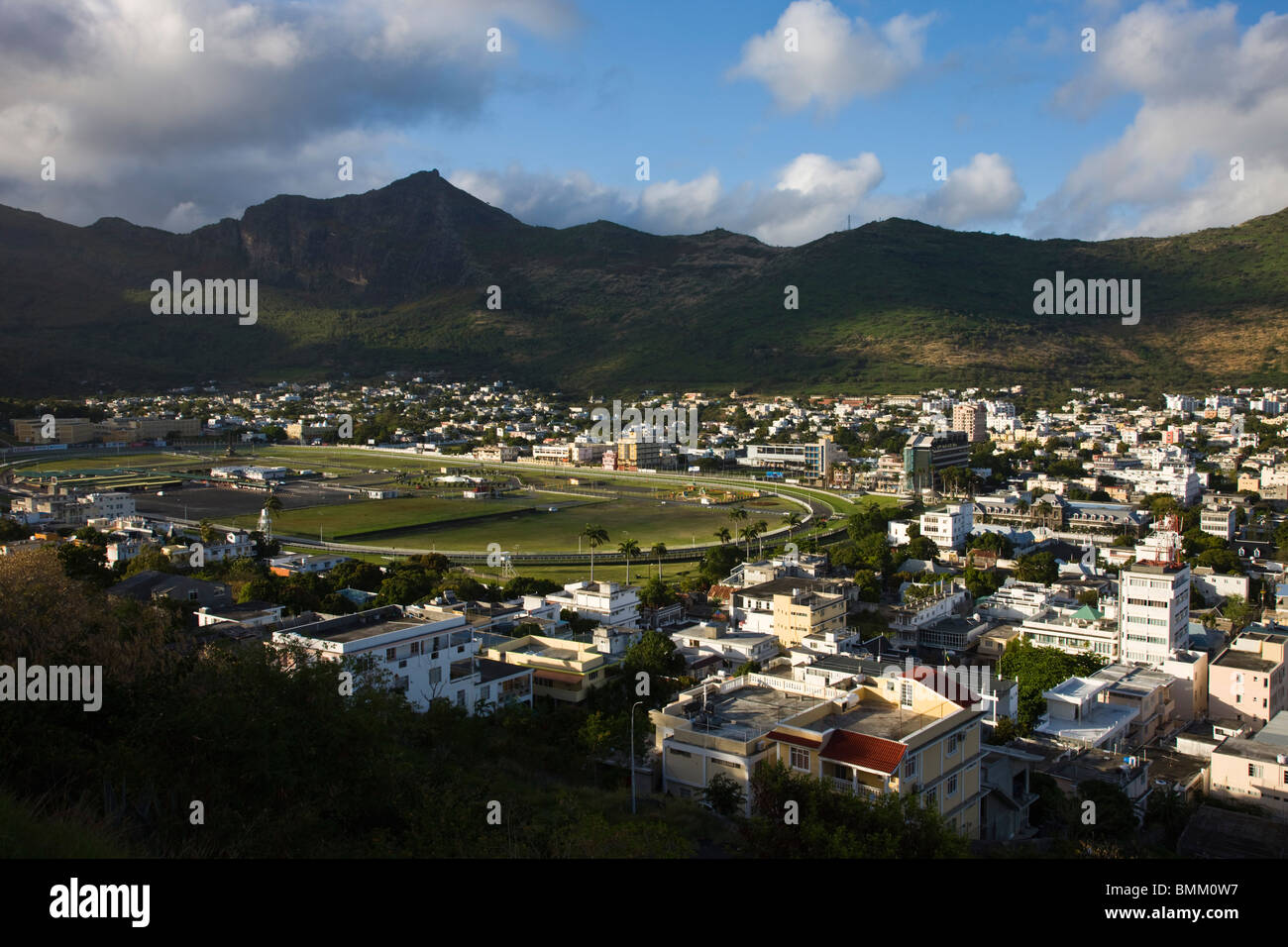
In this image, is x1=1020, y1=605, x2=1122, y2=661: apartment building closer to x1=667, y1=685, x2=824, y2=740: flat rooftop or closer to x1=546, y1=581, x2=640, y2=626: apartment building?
x1=546, y1=581, x2=640, y2=626: apartment building

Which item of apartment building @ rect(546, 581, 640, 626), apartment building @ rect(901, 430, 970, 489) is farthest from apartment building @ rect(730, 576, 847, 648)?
apartment building @ rect(901, 430, 970, 489)

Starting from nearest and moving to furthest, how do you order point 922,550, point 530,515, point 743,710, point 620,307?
point 743,710
point 922,550
point 530,515
point 620,307

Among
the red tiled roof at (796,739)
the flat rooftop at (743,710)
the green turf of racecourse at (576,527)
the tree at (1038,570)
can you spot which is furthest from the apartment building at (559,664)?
the green turf of racecourse at (576,527)

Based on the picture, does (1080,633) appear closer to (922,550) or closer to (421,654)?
(922,550)

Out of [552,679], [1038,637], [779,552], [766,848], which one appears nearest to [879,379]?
[779,552]

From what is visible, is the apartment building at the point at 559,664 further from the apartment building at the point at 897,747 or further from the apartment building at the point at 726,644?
the apartment building at the point at 897,747

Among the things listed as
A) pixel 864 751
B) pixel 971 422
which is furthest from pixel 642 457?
pixel 864 751

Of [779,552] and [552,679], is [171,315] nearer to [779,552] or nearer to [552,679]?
[779,552]
